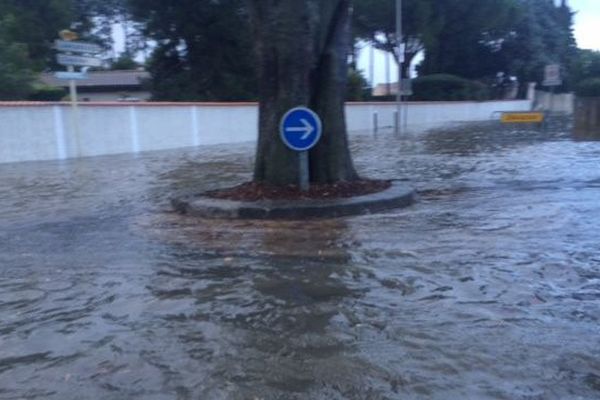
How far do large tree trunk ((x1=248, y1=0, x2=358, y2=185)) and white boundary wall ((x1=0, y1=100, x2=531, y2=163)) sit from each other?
1257 cm

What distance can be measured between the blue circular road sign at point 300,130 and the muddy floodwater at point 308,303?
116 centimetres

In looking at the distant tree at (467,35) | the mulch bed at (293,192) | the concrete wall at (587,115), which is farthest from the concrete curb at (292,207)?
the distant tree at (467,35)

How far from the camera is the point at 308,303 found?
543 cm

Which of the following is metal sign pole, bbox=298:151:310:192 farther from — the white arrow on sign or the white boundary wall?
the white boundary wall

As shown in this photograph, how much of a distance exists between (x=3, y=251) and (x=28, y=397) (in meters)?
4.23

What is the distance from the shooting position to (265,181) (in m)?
9.92

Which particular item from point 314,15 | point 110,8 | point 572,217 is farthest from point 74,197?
point 110,8

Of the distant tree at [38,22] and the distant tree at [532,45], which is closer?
the distant tree at [38,22]

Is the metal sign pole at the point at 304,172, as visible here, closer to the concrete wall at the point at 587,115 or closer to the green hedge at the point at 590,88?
the concrete wall at the point at 587,115

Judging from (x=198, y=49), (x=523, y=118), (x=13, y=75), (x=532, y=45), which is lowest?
(x=523, y=118)

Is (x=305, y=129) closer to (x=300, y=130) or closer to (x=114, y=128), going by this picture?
(x=300, y=130)

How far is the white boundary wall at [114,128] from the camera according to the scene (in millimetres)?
20273

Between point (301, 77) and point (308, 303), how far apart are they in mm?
4803

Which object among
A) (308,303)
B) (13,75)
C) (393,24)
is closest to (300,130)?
(308,303)
